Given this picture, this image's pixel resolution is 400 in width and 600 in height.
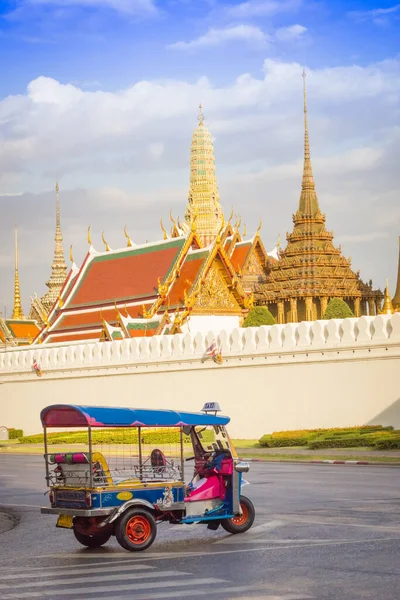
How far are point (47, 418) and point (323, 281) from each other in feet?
146

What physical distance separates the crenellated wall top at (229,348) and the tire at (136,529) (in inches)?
772

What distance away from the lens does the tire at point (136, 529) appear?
11.8 m

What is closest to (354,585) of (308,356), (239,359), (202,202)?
(308,356)

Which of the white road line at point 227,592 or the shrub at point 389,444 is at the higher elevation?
the shrub at point 389,444

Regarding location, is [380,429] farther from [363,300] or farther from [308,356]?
[363,300]

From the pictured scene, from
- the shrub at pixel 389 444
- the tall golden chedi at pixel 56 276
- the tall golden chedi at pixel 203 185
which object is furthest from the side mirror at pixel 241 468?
the tall golden chedi at pixel 56 276

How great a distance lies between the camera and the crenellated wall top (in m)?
31.6

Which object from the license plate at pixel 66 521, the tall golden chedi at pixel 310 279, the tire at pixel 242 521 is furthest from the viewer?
the tall golden chedi at pixel 310 279

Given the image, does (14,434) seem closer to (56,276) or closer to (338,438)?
(338,438)

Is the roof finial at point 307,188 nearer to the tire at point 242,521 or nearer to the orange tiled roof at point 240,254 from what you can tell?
the orange tiled roof at point 240,254

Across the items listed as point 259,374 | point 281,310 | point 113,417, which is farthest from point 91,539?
point 281,310

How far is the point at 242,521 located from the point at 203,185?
71.1m

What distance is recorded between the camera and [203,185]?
83.2 m

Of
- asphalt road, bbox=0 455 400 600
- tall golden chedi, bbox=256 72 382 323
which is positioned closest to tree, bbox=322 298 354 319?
tall golden chedi, bbox=256 72 382 323
